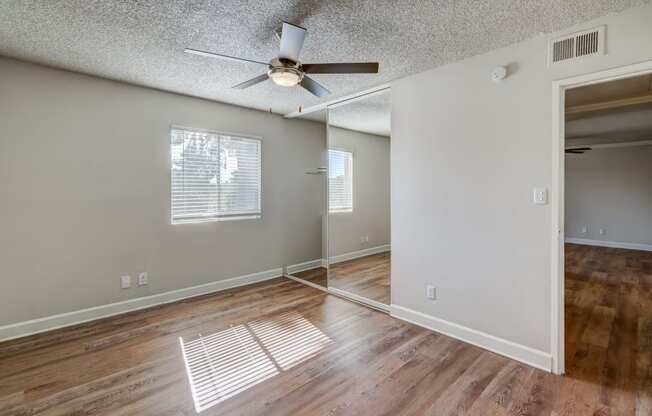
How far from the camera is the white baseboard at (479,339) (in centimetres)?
229

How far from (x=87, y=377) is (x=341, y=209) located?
10.9ft

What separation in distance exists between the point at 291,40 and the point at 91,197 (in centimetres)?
269

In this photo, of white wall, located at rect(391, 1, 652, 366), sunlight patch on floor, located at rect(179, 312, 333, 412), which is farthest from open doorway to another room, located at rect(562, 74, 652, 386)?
sunlight patch on floor, located at rect(179, 312, 333, 412)

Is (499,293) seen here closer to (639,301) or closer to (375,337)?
(375,337)

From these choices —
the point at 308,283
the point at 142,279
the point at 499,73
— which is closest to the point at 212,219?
the point at 142,279

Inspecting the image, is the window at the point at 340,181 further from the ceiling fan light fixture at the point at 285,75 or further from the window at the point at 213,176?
the ceiling fan light fixture at the point at 285,75

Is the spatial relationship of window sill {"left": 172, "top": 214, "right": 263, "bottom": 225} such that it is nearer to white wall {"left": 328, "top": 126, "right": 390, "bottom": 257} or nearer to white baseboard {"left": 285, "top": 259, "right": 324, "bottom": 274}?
white baseboard {"left": 285, "top": 259, "right": 324, "bottom": 274}

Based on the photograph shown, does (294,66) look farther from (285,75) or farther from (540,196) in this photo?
(540,196)

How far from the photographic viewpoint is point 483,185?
103 inches

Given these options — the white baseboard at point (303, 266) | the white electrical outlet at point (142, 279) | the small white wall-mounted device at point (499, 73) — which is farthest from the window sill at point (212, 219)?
the small white wall-mounted device at point (499, 73)

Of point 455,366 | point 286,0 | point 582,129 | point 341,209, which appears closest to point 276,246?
point 341,209

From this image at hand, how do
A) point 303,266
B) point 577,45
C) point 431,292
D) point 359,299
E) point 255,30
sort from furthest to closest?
point 303,266 < point 359,299 < point 431,292 < point 255,30 < point 577,45

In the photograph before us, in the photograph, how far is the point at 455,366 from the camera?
2.32 metres

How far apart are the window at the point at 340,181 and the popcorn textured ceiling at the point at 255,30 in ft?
5.36
